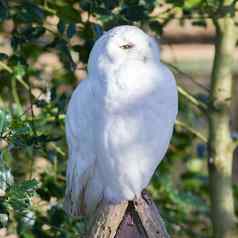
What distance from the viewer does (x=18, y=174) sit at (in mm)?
3512

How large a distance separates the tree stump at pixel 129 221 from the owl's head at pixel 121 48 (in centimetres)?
36

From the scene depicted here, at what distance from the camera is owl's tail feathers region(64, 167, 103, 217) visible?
266 centimetres

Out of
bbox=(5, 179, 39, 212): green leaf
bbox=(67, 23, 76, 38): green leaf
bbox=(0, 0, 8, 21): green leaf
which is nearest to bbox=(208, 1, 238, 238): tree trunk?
bbox=(67, 23, 76, 38): green leaf

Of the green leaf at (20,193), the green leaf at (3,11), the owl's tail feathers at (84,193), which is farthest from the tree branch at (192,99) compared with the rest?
the green leaf at (20,193)

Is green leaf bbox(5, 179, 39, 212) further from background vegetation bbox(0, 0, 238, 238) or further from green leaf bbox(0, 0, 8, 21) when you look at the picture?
green leaf bbox(0, 0, 8, 21)

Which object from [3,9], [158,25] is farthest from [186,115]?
[3,9]

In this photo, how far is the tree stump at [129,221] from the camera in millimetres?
2531

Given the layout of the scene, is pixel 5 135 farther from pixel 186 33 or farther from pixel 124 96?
pixel 186 33

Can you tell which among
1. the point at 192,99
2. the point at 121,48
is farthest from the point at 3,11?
the point at 192,99

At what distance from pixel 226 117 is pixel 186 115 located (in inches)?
24.9

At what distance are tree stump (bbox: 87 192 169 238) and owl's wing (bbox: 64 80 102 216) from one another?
0.09 meters

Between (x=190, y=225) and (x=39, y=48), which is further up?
(x=39, y=48)

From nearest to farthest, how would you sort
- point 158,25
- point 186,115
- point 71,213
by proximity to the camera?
1. point 71,213
2. point 158,25
3. point 186,115

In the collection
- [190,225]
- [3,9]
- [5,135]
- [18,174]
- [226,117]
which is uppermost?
[3,9]
